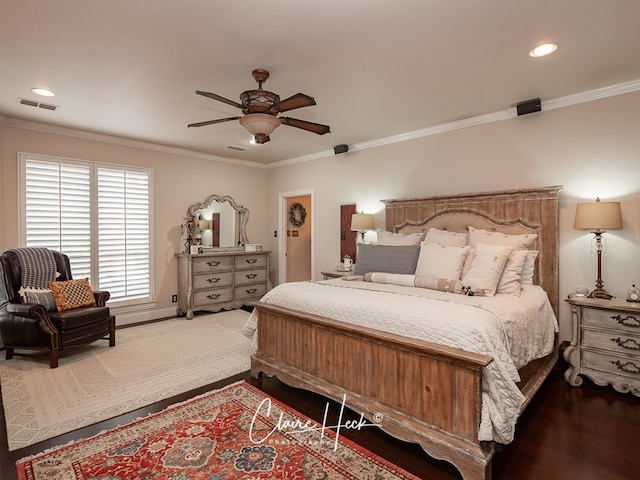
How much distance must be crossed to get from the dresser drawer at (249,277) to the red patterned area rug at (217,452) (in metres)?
3.27

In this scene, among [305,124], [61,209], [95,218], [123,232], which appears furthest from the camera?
[123,232]

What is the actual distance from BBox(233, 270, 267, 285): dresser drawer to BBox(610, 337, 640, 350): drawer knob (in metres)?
4.78

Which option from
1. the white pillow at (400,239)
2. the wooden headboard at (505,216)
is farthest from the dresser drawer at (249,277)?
the wooden headboard at (505,216)

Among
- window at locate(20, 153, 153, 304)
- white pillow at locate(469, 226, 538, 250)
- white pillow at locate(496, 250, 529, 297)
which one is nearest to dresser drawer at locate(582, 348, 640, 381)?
white pillow at locate(496, 250, 529, 297)

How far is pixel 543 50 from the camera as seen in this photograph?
245 centimetres

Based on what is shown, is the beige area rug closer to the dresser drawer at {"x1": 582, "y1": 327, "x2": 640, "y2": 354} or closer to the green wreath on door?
the green wreath on door

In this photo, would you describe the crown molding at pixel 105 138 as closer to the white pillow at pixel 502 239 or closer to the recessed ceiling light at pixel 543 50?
the white pillow at pixel 502 239

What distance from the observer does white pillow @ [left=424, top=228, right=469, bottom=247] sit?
3.50 metres

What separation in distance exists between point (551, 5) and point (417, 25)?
2.49 ft

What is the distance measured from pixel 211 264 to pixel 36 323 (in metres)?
2.36

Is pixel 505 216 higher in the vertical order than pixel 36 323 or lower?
higher

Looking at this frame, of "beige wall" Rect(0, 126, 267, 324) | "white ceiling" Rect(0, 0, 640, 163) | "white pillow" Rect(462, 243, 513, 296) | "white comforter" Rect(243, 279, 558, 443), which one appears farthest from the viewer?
"beige wall" Rect(0, 126, 267, 324)

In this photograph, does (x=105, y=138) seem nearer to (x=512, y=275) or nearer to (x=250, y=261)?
(x=250, y=261)

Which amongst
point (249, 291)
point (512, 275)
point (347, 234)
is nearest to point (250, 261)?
point (249, 291)
